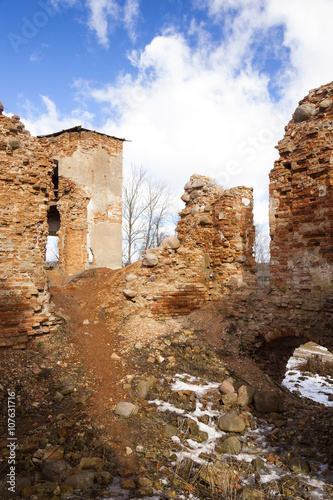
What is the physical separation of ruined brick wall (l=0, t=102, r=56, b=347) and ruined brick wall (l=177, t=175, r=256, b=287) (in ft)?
11.6

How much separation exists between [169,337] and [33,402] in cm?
270

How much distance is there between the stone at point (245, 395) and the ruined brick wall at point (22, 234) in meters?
3.31

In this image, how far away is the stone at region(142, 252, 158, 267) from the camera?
707 centimetres

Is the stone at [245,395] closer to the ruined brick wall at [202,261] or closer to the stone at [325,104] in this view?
the ruined brick wall at [202,261]

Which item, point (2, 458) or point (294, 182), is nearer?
point (2, 458)

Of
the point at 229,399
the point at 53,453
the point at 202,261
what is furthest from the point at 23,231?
the point at 229,399

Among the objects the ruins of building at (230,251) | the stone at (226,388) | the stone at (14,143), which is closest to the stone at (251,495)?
the stone at (226,388)

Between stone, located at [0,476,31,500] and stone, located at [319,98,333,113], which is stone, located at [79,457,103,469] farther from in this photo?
stone, located at [319,98,333,113]

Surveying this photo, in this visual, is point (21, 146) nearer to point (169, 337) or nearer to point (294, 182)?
point (169, 337)

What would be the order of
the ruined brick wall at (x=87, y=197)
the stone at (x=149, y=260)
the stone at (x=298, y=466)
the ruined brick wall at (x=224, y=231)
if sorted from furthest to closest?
the ruined brick wall at (x=87, y=197) → the stone at (x=149, y=260) → the ruined brick wall at (x=224, y=231) → the stone at (x=298, y=466)

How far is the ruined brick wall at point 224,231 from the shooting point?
6.91 m

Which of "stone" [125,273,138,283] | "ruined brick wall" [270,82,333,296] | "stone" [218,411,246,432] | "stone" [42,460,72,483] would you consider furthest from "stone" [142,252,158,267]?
"stone" [42,460,72,483]

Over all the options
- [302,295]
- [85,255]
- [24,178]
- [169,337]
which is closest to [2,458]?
[169,337]

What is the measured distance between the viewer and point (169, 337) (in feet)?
18.9
